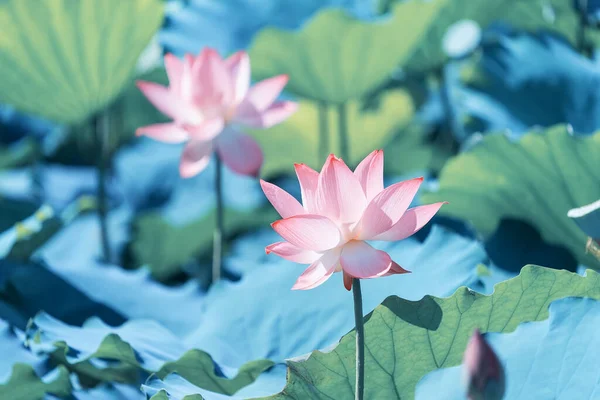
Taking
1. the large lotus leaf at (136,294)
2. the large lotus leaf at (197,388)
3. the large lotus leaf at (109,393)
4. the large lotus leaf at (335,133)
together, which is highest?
the large lotus leaf at (197,388)

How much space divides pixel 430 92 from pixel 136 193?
2.52 feet

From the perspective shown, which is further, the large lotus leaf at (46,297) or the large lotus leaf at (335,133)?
the large lotus leaf at (335,133)

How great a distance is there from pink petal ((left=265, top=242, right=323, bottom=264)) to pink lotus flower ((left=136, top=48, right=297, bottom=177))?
1.41 feet

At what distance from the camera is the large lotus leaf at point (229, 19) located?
158 centimetres

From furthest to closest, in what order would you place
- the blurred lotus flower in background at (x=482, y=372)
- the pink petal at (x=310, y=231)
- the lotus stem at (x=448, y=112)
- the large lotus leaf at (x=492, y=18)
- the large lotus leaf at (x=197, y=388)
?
the lotus stem at (x=448, y=112) → the large lotus leaf at (x=492, y=18) → the large lotus leaf at (x=197, y=388) → the pink petal at (x=310, y=231) → the blurred lotus flower in background at (x=482, y=372)

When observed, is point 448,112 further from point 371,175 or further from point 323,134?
point 371,175

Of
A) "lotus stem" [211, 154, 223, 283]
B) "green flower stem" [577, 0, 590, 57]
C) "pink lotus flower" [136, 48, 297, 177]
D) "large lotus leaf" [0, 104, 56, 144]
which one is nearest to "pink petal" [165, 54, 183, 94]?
"pink lotus flower" [136, 48, 297, 177]

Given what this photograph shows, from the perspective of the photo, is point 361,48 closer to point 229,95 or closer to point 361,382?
point 229,95

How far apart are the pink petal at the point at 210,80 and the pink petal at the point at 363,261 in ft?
1.54

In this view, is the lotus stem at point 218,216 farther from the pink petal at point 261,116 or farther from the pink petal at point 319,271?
the pink petal at point 319,271

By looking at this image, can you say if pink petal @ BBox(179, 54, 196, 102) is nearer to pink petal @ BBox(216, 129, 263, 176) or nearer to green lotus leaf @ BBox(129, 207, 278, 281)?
pink petal @ BBox(216, 129, 263, 176)

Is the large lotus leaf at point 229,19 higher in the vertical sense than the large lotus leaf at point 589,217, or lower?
lower

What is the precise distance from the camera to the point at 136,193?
201 cm

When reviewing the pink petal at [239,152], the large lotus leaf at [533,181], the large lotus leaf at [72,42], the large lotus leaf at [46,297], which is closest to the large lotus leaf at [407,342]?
the large lotus leaf at [533,181]
